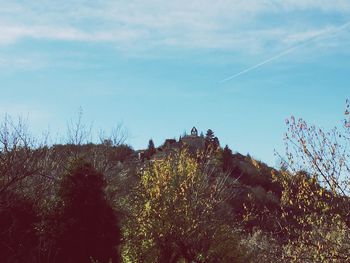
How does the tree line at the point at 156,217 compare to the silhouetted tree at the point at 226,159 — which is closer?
the tree line at the point at 156,217

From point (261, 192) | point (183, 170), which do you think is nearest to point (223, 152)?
point (261, 192)

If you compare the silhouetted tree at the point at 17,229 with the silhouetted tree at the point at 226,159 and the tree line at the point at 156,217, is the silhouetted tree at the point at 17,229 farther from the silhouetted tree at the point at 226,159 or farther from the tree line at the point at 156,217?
the silhouetted tree at the point at 226,159

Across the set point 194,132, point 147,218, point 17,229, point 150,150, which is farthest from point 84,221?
point 194,132

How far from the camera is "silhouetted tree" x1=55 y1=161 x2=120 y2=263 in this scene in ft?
60.6

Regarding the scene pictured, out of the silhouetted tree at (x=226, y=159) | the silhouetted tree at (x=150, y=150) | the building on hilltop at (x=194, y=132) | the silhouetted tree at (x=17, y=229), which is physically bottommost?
the silhouetted tree at (x=17, y=229)

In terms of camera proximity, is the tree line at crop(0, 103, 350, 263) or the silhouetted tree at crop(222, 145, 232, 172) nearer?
the tree line at crop(0, 103, 350, 263)

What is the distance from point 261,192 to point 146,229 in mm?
39086

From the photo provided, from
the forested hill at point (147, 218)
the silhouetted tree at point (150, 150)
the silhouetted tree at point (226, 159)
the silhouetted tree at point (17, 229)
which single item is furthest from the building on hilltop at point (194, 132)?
the silhouetted tree at point (17, 229)

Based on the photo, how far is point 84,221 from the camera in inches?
733

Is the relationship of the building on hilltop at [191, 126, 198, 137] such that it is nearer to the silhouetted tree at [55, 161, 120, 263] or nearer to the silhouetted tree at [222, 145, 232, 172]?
the silhouetted tree at [222, 145, 232, 172]

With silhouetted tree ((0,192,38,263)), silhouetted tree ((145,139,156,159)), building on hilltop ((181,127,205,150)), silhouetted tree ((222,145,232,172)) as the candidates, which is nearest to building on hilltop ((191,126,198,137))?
building on hilltop ((181,127,205,150))

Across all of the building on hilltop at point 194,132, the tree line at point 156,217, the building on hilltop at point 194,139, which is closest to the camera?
the tree line at point 156,217

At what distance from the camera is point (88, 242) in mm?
18562

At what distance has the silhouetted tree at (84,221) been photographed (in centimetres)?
1848
